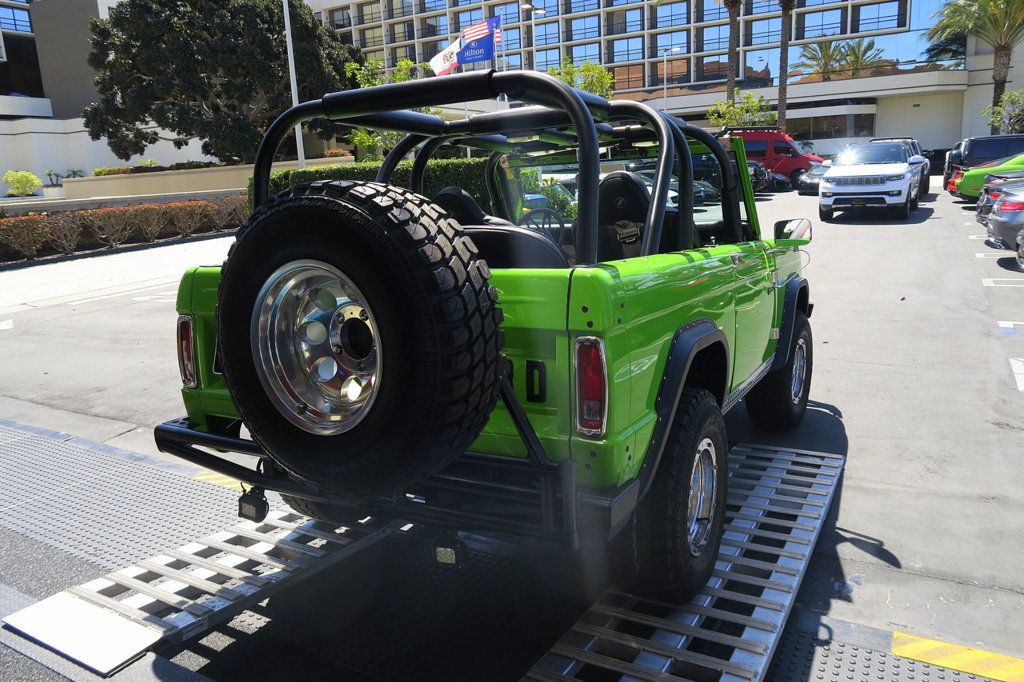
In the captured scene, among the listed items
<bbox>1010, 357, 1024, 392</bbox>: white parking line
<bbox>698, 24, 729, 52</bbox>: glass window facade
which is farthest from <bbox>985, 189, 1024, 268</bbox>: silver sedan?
<bbox>698, 24, 729, 52</bbox>: glass window facade

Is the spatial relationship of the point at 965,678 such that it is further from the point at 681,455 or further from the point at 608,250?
the point at 608,250

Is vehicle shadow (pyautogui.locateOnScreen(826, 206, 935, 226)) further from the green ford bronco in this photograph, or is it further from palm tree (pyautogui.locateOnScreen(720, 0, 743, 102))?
palm tree (pyautogui.locateOnScreen(720, 0, 743, 102))

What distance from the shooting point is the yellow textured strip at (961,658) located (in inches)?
108

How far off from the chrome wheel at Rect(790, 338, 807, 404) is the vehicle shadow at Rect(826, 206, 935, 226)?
14.5m

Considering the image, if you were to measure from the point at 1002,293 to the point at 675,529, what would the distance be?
8966 mm

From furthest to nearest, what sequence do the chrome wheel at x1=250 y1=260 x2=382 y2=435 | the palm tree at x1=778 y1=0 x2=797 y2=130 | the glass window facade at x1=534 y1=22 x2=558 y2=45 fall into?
1. the glass window facade at x1=534 y1=22 x2=558 y2=45
2. the palm tree at x1=778 y1=0 x2=797 y2=130
3. the chrome wheel at x1=250 y1=260 x2=382 y2=435

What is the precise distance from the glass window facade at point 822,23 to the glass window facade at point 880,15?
65.4 inches

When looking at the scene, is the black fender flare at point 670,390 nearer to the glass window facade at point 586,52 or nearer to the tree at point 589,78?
the tree at point 589,78

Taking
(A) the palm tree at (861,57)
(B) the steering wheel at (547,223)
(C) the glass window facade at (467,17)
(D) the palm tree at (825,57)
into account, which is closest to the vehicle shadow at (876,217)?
(B) the steering wheel at (547,223)

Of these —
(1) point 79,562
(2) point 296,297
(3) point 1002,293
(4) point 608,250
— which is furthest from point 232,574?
(3) point 1002,293

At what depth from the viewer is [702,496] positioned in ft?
10.6

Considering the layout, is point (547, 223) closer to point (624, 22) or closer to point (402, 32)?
point (624, 22)

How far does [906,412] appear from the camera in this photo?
569cm

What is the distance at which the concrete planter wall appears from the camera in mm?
34688
